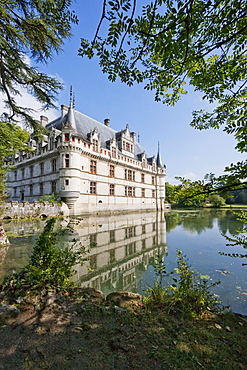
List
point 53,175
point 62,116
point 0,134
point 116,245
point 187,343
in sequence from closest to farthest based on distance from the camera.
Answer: point 187,343
point 0,134
point 116,245
point 53,175
point 62,116

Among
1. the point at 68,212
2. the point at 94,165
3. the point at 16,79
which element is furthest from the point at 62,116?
the point at 16,79

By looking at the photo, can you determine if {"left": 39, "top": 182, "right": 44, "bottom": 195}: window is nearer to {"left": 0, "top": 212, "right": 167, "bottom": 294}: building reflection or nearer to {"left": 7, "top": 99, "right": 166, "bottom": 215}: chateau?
{"left": 7, "top": 99, "right": 166, "bottom": 215}: chateau

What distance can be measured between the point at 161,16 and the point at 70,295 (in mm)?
3763

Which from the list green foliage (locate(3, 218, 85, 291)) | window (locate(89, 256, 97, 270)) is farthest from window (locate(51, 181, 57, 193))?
green foliage (locate(3, 218, 85, 291))

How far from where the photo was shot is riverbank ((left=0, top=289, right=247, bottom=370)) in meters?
1.47

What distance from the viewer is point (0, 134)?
488cm

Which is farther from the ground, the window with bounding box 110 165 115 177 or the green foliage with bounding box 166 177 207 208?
the window with bounding box 110 165 115 177

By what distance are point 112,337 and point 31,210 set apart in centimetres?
1465

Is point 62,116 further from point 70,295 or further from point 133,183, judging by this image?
point 70,295

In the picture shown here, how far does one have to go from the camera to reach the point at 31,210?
46.7 feet

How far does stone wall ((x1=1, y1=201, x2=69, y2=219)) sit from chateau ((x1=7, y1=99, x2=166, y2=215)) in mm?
1733

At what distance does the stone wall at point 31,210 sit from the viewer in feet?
43.6

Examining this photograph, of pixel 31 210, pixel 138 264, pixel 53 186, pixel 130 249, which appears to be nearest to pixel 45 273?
pixel 138 264

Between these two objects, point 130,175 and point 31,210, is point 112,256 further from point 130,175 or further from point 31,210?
point 130,175
